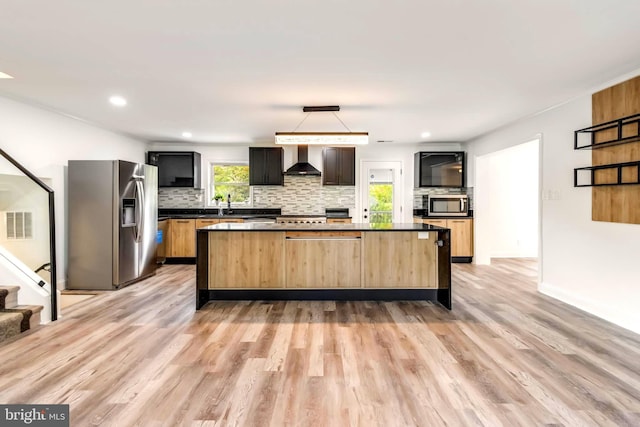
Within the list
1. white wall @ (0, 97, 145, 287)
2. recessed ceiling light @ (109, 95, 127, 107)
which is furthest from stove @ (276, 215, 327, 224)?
recessed ceiling light @ (109, 95, 127, 107)

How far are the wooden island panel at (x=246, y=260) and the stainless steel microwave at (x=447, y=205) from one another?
3718 millimetres

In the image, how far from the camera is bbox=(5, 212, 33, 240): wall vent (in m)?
3.18

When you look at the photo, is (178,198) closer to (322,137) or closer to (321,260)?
(322,137)

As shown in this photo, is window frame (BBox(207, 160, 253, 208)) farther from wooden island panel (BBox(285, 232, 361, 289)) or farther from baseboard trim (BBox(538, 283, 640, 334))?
baseboard trim (BBox(538, 283, 640, 334))

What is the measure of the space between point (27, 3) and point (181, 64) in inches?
40.0

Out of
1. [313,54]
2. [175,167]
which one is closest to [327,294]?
[313,54]

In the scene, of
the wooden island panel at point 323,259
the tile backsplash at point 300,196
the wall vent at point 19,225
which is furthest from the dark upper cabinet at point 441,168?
the wall vent at point 19,225

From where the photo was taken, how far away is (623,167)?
3.06 m

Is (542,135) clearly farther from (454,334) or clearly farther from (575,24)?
(454,334)

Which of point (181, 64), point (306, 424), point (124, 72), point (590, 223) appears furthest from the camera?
point (590, 223)

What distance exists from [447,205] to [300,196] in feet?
9.54

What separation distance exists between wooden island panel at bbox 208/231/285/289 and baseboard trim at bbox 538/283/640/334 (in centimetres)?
328

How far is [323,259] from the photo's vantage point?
12.4 ft

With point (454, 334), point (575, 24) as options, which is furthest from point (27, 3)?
point (454, 334)
